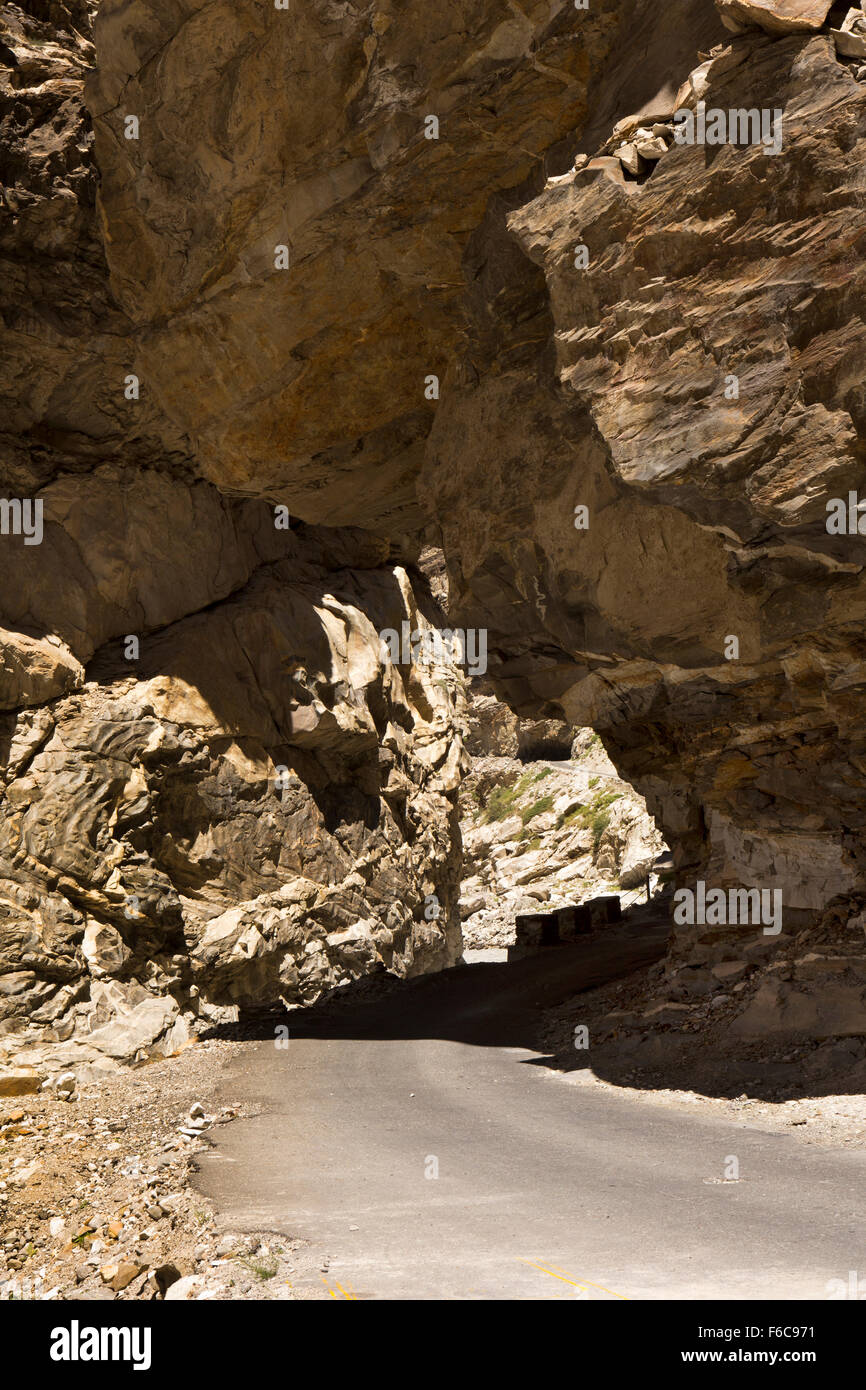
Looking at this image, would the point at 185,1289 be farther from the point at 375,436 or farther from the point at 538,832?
the point at 538,832

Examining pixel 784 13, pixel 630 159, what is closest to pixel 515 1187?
pixel 630 159

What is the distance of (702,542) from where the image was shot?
12.2 meters

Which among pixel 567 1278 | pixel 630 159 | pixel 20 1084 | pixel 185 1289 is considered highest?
pixel 630 159

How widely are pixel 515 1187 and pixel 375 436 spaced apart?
42.4ft

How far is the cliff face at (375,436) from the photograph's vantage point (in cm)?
985

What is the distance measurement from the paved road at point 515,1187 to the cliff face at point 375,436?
483 cm

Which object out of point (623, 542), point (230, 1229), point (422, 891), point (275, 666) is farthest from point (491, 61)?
point (422, 891)

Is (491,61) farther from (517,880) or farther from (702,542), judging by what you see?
(517,880)

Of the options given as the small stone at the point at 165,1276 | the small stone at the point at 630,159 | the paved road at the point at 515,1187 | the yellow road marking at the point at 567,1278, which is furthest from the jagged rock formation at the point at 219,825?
the small stone at the point at 630,159

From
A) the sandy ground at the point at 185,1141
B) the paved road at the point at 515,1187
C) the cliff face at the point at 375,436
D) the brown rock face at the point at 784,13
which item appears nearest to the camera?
the paved road at the point at 515,1187

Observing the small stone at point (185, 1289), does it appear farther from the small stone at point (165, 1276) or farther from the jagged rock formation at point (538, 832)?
the jagged rock formation at point (538, 832)

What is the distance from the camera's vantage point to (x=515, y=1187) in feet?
24.4

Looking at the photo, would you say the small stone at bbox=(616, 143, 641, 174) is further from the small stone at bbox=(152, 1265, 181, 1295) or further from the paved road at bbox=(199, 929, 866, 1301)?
the small stone at bbox=(152, 1265, 181, 1295)

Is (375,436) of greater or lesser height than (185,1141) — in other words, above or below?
above
